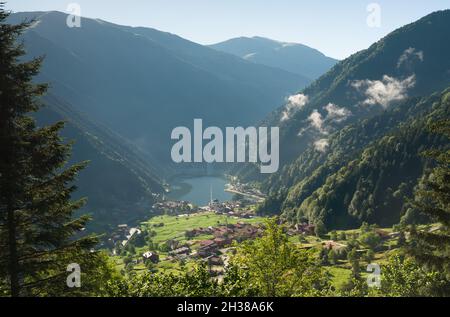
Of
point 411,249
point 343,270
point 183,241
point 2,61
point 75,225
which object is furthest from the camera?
point 183,241

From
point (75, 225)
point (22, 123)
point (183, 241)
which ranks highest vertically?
point (22, 123)

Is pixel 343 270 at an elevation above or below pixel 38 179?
below

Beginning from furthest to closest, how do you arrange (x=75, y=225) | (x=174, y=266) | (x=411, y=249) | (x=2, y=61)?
(x=174, y=266)
(x=411, y=249)
(x=75, y=225)
(x=2, y=61)

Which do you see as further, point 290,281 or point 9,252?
point 290,281

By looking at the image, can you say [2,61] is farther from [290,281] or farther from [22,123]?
[290,281]

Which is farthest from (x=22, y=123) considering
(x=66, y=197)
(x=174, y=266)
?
(x=174, y=266)
